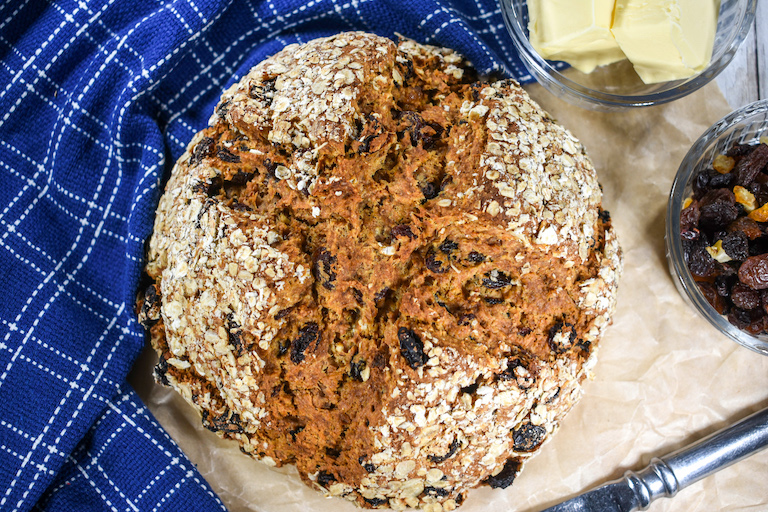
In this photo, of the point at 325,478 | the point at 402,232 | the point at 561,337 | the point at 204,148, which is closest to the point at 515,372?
the point at 561,337

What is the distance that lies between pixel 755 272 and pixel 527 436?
943 mm

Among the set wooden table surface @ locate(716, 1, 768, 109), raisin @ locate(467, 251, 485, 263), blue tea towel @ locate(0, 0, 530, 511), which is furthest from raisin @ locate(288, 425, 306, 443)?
wooden table surface @ locate(716, 1, 768, 109)

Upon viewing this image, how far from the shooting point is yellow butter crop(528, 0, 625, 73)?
2.15 metres

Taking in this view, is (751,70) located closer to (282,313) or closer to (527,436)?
(527,436)

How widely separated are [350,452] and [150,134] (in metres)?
1.38

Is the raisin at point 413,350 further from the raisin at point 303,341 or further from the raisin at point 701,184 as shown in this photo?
the raisin at point 701,184

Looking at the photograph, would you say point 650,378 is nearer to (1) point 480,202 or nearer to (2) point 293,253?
(1) point 480,202

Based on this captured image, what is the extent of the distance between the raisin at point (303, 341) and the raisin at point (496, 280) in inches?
20.3

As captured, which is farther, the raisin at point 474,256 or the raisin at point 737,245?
the raisin at point 737,245

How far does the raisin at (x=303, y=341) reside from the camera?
184 centimetres

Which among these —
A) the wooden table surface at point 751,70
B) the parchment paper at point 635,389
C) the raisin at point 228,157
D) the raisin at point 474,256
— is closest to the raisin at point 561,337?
the raisin at point 474,256

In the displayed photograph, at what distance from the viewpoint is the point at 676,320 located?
2.47 metres

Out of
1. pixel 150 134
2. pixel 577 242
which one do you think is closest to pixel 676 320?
pixel 577 242

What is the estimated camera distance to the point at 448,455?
6.21ft
